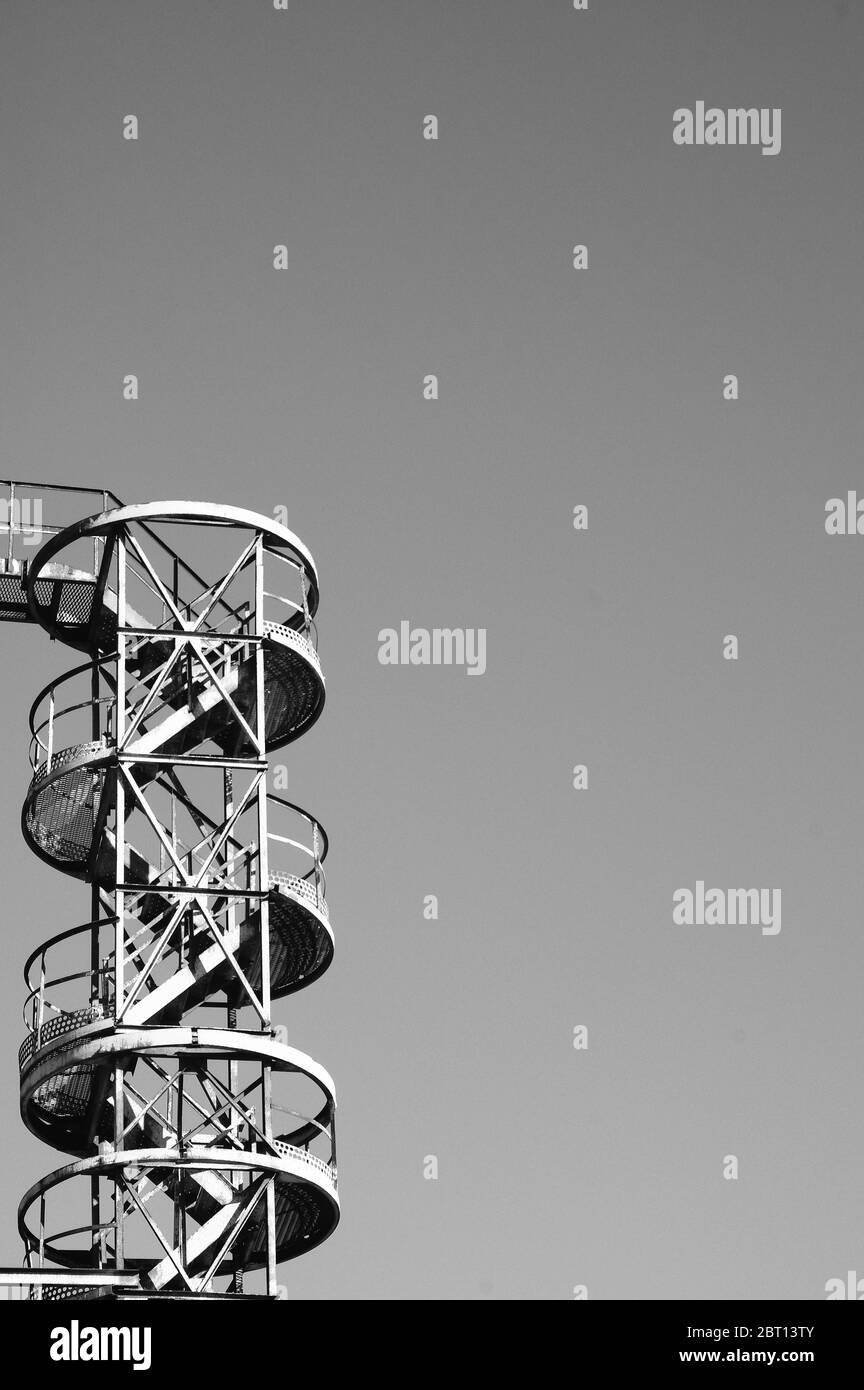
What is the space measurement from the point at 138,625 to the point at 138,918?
25.7ft

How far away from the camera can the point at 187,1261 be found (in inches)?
1905

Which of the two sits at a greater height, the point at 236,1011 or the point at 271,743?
the point at 271,743
